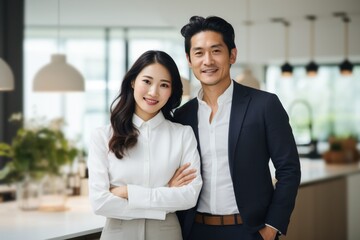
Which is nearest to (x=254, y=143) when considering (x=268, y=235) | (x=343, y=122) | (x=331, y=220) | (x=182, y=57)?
(x=268, y=235)

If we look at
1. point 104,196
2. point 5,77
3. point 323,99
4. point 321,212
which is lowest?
point 321,212

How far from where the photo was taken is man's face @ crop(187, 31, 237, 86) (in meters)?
2.32

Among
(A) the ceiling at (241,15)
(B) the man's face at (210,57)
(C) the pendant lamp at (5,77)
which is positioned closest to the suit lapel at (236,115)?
(B) the man's face at (210,57)

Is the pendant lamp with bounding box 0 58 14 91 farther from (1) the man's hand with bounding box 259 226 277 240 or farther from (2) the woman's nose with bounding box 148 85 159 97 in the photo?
(1) the man's hand with bounding box 259 226 277 240

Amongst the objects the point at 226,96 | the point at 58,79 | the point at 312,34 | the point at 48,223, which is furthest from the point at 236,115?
the point at 312,34

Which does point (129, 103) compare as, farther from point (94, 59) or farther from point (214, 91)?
point (94, 59)

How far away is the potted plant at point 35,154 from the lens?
3.39 m

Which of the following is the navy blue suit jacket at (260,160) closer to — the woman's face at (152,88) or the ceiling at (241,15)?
the woman's face at (152,88)

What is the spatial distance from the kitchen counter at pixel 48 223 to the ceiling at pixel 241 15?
3.98 m

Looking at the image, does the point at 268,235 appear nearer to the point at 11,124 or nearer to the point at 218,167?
the point at 218,167

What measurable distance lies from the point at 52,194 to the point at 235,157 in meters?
1.50

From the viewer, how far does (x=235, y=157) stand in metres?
2.29

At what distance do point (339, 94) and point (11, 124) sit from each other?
7.83 metres

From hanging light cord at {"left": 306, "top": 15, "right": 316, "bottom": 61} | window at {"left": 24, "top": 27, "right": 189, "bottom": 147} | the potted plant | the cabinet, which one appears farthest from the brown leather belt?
window at {"left": 24, "top": 27, "right": 189, "bottom": 147}
